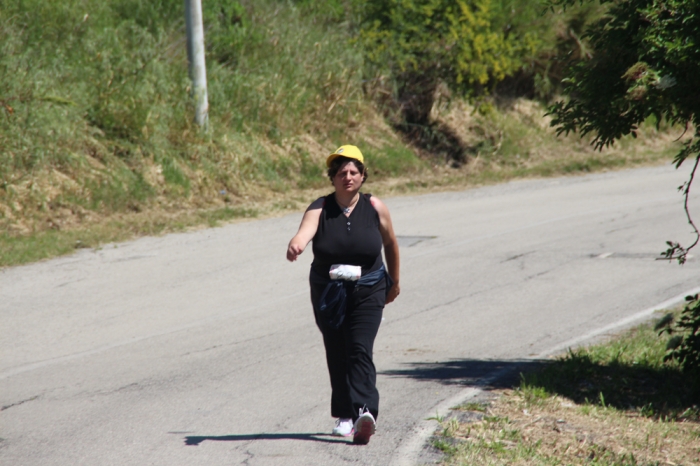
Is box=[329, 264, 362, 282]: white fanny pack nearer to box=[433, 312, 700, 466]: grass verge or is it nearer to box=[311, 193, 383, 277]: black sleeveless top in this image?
box=[311, 193, 383, 277]: black sleeveless top

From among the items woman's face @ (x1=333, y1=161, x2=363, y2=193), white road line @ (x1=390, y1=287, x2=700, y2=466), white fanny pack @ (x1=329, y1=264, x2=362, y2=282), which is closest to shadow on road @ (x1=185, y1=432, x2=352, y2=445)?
white road line @ (x1=390, y1=287, x2=700, y2=466)

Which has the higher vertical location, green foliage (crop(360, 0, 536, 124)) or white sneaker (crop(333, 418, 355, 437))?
green foliage (crop(360, 0, 536, 124))

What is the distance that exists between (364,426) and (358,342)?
497 mm

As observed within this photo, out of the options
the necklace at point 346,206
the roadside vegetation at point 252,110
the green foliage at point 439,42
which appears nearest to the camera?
the necklace at point 346,206

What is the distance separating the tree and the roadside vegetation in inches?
201

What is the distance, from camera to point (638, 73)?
5617mm

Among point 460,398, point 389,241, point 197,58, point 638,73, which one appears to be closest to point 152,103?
point 197,58

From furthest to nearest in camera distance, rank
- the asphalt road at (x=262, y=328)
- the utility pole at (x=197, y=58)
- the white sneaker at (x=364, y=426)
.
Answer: the utility pole at (x=197, y=58), the asphalt road at (x=262, y=328), the white sneaker at (x=364, y=426)

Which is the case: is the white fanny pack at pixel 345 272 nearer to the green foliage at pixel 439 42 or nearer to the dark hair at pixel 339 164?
the dark hair at pixel 339 164

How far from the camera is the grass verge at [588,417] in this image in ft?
16.7

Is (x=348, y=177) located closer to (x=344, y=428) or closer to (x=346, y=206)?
(x=346, y=206)

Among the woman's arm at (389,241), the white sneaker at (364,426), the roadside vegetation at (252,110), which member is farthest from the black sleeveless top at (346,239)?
the roadside vegetation at (252,110)

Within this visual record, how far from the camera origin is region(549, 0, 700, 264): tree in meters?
5.48

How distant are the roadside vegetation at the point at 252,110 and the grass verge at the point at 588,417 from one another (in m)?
5.40
